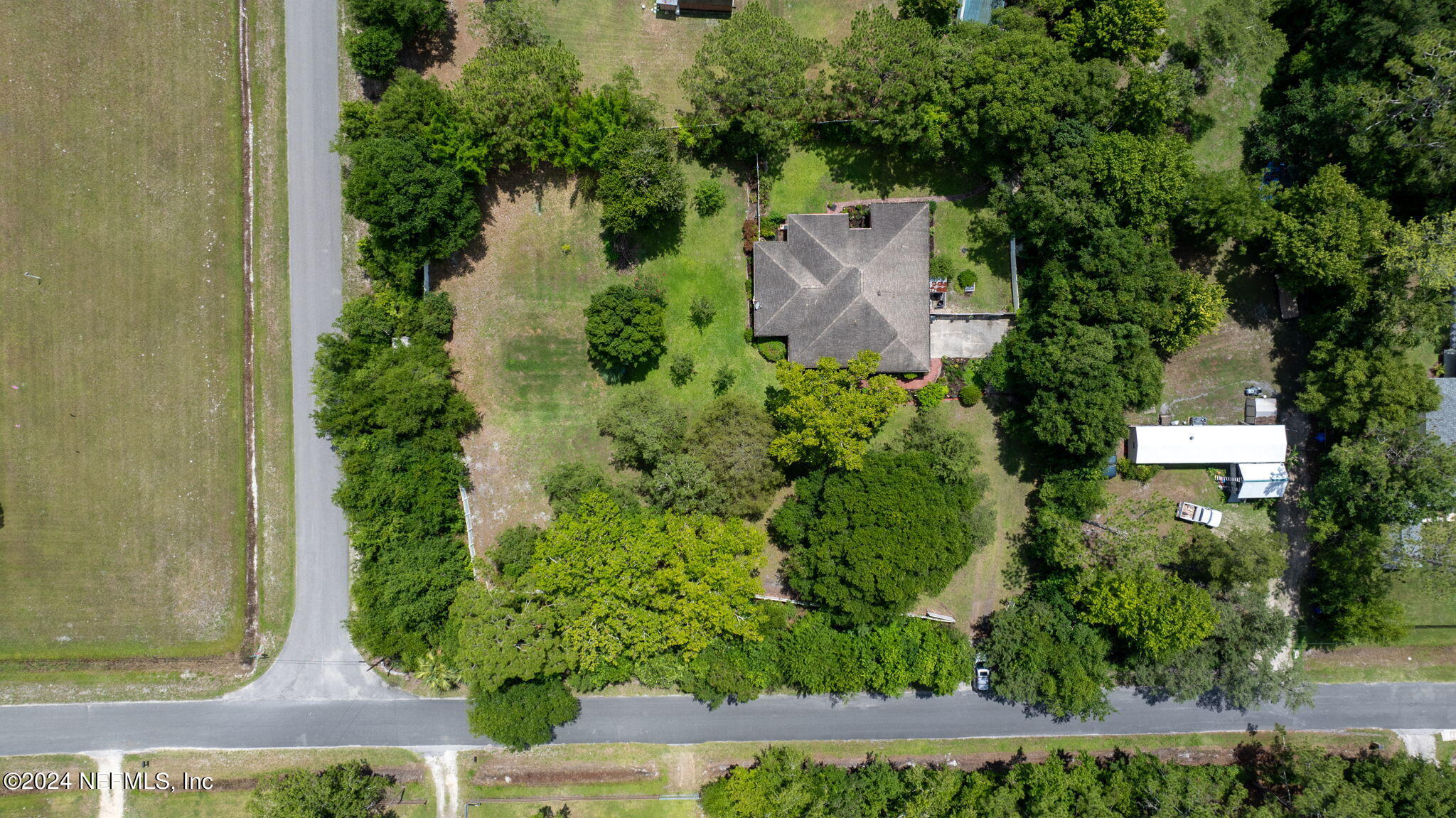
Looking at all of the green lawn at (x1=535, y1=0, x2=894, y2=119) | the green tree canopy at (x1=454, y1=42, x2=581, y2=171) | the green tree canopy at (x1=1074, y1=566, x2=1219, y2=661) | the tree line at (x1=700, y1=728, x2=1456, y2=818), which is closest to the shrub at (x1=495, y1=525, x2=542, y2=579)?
the tree line at (x1=700, y1=728, x2=1456, y2=818)

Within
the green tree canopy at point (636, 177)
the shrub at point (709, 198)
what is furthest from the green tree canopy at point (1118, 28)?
the green tree canopy at point (636, 177)

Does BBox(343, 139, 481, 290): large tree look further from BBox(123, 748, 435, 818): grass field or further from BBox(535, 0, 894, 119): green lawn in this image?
BBox(123, 748, 435, 818): grass field

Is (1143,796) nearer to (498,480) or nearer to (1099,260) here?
(1099,260)

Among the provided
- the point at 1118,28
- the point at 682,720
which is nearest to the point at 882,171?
the point at 1118,28

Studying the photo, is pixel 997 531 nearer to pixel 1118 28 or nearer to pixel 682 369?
pixel 682 369

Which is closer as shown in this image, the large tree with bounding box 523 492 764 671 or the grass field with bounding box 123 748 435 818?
the large tree with bounding box 523 492 764 671

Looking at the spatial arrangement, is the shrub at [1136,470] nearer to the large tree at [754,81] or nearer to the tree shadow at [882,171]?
the tree shadow at [882,171]

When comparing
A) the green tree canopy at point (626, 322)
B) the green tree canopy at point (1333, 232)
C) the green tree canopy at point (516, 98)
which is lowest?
the green tree canopy at point (626, 322)
